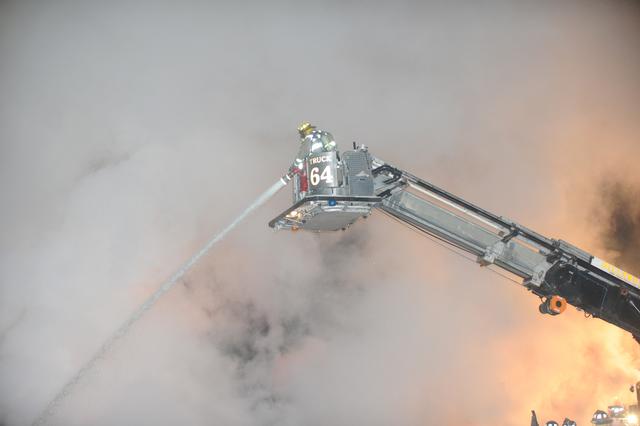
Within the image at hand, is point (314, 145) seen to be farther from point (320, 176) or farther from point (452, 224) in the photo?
point (452, 224)

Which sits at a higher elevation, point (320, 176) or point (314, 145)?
point (314, 145)

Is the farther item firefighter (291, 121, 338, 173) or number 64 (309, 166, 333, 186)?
firefighter (291, 121, 338, 173)

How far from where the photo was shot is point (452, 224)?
10.9 m

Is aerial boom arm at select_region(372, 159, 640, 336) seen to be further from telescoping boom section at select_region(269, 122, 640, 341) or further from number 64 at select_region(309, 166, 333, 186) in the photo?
number 64 at select_region(309, 166, 333, 186)

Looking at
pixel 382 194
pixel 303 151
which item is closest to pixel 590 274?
pixel 382 194

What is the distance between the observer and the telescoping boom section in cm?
991

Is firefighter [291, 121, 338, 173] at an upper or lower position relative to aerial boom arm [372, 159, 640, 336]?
→ upper

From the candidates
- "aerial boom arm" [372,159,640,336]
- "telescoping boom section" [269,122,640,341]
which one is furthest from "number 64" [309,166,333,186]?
"aerial boom arm" [372,159,640,336]

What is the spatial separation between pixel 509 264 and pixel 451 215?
1.56m

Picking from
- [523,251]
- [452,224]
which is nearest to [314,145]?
[452,224]

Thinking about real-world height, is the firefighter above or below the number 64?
above

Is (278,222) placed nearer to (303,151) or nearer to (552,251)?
(303,151)

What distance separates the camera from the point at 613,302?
445 inches

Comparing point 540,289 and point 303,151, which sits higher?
point 303,151
